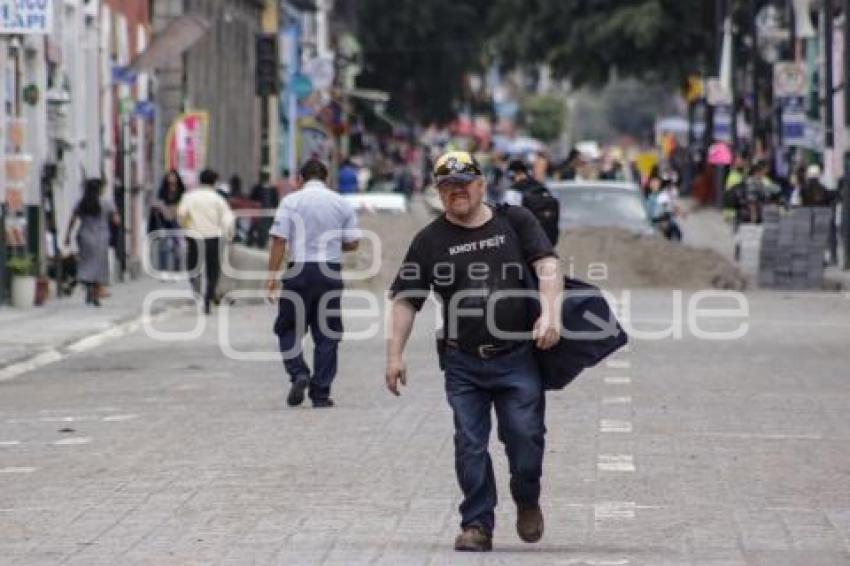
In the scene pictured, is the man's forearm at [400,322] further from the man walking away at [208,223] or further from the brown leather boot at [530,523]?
the man walking away at [208,223]

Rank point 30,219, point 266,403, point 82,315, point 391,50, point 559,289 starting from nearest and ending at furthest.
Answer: point 559,289
point 266,403
point 82,315
point 30,219
point 391,50

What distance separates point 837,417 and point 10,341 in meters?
11.3

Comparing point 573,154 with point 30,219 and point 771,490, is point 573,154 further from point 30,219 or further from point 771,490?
point 771,490

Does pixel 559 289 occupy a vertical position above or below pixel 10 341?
above

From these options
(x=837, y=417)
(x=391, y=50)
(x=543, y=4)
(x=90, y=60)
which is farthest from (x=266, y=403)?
(x=391, y=50)

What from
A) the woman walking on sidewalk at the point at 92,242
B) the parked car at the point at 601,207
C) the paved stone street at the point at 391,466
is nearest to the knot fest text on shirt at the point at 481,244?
the paved stone street at the point at 391,466

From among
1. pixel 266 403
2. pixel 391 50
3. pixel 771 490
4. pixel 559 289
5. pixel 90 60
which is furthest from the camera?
pixel 391 50

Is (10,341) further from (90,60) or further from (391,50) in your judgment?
(391,50)

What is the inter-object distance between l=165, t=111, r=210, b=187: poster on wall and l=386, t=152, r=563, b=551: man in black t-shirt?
34.0m

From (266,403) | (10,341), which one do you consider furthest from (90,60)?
(266,403)

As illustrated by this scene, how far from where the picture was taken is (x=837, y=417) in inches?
741

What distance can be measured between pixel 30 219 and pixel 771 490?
81.1ft

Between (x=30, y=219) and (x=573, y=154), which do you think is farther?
(x=573, y=154)

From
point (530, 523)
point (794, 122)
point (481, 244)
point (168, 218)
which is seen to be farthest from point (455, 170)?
point (794, 122)
